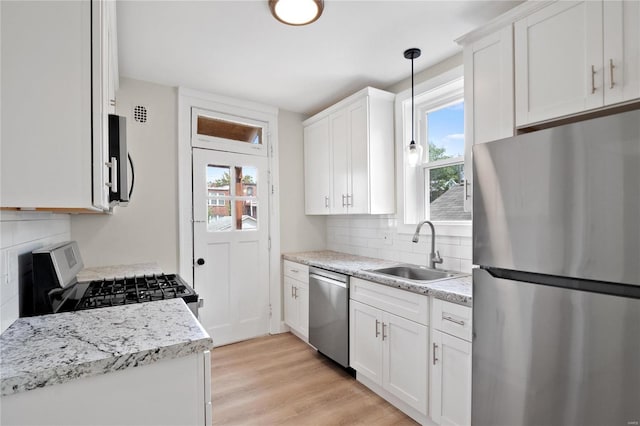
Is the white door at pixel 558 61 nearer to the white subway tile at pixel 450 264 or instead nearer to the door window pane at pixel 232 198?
the white subway tile at pixel 450 264

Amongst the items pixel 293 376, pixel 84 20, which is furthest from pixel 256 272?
pixel 84 20

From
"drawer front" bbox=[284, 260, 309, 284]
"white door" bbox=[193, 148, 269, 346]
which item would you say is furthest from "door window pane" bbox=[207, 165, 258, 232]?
"drawer front" bbox=[284, 260, 309, 284]

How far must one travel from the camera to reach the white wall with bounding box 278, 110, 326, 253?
3.66m

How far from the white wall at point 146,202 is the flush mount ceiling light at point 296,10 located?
1.64m

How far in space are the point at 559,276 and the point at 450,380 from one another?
0.94m

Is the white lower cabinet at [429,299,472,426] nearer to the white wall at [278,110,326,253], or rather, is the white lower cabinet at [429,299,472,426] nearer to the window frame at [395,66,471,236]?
the window frame at [395,66,471,236]

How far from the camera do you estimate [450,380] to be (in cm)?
178

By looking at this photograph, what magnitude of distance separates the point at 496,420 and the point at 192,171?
9.64ft

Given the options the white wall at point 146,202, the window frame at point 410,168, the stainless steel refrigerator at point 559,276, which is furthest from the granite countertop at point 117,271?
the stainless steel refrigerator at point 559,276

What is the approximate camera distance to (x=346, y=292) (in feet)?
8.45

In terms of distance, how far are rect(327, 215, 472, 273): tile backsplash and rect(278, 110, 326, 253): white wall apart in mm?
331

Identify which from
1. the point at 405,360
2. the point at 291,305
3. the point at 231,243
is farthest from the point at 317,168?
the point at 405,360

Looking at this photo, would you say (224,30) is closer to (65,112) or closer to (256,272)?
(65,112)

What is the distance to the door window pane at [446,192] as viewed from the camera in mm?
2520
